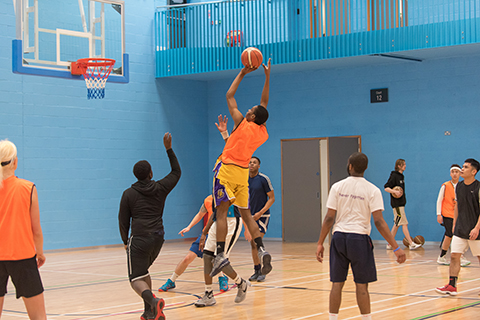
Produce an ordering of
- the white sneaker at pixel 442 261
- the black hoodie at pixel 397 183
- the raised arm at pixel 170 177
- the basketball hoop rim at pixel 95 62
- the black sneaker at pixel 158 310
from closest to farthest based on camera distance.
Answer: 1. the black sneaker at pixel 158 310
2. the raised arm at pixel 170 177
3. the white sneaker at pixel 442 261
4. the basketball hoop rim at pixel 95 62
5. the black hoodie at pixel 397 183

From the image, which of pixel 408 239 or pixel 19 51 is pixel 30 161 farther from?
pixel 408 239

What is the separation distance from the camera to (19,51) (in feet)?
34.2

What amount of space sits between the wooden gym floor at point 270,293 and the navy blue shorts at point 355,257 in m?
1.27

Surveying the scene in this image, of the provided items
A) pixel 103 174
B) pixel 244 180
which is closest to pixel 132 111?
pixel 103 174

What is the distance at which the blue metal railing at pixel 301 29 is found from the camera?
475 inches

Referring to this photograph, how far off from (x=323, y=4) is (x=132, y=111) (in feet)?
17.1

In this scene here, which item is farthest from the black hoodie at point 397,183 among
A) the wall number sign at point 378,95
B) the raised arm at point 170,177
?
the raised arm at point 170,177

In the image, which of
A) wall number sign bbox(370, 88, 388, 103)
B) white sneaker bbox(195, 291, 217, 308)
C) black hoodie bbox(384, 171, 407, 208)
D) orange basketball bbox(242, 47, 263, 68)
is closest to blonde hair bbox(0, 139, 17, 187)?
orange basketball bbox(242, 47, 263, 68)

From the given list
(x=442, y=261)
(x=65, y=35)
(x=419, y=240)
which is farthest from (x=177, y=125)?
(x=442, y=261)

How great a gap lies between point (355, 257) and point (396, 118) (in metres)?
9.77

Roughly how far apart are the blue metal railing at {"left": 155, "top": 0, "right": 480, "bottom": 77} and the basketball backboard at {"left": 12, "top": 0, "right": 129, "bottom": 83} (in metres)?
2.78

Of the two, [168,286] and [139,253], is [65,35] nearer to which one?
[168,286]

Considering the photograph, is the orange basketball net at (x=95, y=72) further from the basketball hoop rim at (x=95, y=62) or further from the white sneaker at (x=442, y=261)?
the white sneaker at (x=442, y=261)

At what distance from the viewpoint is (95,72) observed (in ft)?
38.3
